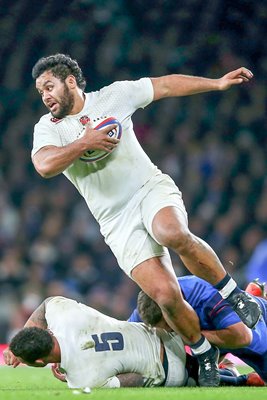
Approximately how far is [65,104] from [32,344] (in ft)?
4.66

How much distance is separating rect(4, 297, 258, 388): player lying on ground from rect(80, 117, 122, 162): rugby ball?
2.62 ft

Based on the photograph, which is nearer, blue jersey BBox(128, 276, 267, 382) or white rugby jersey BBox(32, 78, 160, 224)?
blue jersey BBox(128, 276, 267, 382)

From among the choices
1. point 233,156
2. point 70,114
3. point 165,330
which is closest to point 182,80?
point 70,114

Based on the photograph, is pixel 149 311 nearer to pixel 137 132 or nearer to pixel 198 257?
pixel 198 257

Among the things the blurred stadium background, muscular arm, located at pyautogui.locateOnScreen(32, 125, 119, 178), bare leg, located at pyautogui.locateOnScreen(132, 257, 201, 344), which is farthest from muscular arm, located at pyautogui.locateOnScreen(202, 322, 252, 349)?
the blurred stadium background

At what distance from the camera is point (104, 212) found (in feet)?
Result: 18.5

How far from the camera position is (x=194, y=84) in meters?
5.69

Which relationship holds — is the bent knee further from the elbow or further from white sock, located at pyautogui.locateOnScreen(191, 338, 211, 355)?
the elbow

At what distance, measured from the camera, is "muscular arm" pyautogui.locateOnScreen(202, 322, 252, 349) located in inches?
Result: 204

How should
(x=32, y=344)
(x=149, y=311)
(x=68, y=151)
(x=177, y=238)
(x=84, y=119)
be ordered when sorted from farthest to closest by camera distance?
(x=84, y=119) → (x=149, y=311) → (x=68, y=151) → (x=177, y=238) → (x=32, y=344)

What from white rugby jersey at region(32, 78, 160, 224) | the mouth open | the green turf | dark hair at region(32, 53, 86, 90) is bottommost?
the green turf

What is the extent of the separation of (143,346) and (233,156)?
6197 millimetres

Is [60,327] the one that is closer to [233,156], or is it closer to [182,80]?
[182,80]

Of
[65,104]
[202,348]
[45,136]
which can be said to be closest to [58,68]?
[65,104]
